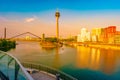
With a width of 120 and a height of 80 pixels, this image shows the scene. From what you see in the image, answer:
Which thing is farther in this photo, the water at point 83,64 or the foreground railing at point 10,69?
the water at point 83,64

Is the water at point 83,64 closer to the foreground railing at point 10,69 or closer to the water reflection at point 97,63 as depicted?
the water reflection at point 97,63

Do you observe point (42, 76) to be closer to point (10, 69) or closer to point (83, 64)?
point (10, 69)

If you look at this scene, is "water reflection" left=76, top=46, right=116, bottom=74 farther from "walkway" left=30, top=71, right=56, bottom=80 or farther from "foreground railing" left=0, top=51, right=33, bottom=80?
"foreground railing" left=0, top=51, right=33, bottom=80

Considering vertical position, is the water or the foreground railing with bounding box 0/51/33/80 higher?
the foreground railing with bounding box 0/51/33/80

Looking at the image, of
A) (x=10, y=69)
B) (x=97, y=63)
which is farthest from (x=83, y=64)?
(x=10, y=69)

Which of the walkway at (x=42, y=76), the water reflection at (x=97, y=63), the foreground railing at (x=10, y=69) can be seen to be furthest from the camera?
the water reflection at (x=97, y=63)

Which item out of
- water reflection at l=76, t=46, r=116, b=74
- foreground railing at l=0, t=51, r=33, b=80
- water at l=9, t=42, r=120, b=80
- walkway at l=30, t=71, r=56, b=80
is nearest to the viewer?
foreground railing at l=0, t=51, r=33, b=80

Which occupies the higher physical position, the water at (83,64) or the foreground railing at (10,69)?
the foreground railing at (10,69)

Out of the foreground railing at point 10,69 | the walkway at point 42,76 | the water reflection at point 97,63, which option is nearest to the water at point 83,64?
the water reflection at point 97,63

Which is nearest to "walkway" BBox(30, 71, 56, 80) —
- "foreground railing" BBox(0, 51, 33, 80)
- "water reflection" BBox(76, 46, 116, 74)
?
"foreground railing" BBox(0, 51, 33, 80)

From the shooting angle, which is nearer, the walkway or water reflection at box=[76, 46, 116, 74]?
the walkway

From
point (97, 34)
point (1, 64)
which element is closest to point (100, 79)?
point (1, 64)
